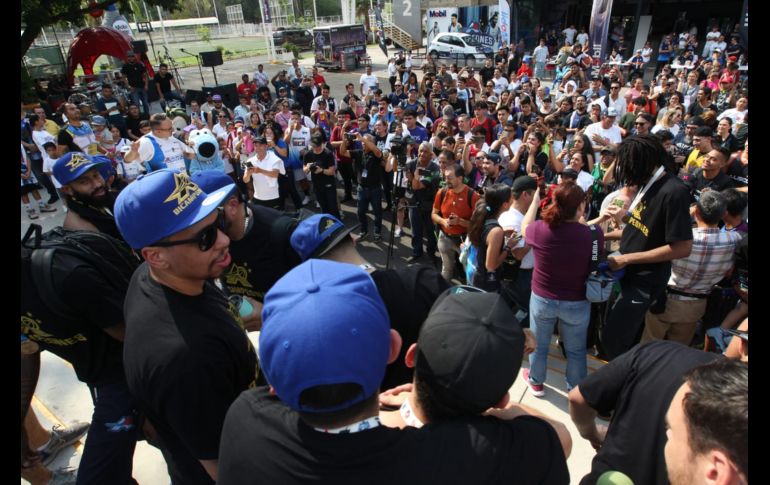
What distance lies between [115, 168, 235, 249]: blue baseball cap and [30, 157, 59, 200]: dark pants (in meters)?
8.61

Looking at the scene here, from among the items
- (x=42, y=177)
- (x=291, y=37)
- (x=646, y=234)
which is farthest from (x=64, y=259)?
(x=291, y=37)

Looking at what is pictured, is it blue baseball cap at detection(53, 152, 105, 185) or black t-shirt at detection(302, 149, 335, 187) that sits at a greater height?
blue baseball cap at detection(53, 152, 105, 185)

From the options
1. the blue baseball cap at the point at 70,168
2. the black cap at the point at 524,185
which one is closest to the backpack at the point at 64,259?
the blue baseball cap at the point at 70,168

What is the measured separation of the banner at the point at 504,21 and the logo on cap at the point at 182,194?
23366 millimetres

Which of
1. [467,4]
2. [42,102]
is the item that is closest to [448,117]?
[42,102]

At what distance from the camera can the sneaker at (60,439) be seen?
116 inches

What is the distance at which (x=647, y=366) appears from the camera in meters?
1.53

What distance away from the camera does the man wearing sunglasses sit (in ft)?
4.96

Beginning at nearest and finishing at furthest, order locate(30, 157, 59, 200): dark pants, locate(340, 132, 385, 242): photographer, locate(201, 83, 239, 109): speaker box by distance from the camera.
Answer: locate(340, 132, 385, 242): photographer, locate(30, 157, 59, 200): dark pants, locate(201, 83, 239, 109): speaker box

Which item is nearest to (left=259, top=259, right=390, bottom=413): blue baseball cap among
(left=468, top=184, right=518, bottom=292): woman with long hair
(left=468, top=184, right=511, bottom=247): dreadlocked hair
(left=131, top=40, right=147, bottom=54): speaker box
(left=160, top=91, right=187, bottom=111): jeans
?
(left=468, top=184, right=518, bottom=292): woman with long hair

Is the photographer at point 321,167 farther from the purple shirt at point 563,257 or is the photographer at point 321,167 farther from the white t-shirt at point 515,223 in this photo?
the purple shirt at point 563,257

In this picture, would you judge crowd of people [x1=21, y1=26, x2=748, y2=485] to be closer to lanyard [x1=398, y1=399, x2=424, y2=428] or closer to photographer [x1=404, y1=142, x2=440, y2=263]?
lanyard [x1=398, y1=399, x2=424, y2=428]

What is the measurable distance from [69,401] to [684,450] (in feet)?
13.6

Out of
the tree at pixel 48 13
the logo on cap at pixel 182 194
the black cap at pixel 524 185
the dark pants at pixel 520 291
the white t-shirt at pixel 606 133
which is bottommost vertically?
the dark pants at pixel 520 291
